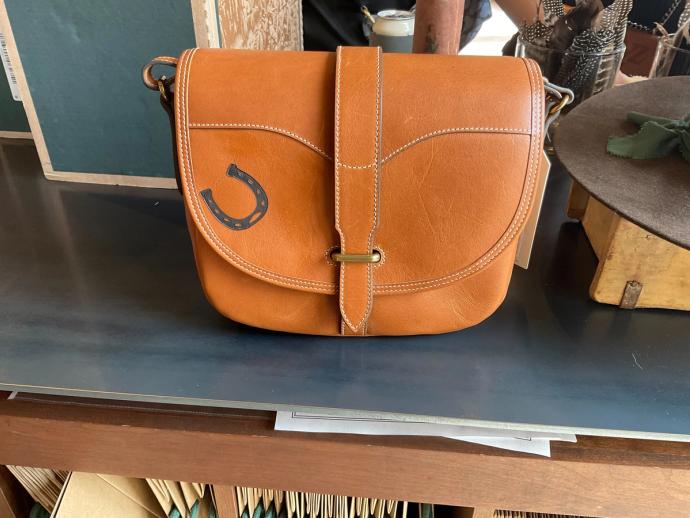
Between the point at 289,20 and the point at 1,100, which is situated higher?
the point at 289,20

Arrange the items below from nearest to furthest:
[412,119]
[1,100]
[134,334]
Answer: [412,119] < [134,334] < [1,100]

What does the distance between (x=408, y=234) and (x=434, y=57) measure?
14 centimetres

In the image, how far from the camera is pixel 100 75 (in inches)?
27.2

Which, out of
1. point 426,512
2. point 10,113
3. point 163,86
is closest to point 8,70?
point 10,113

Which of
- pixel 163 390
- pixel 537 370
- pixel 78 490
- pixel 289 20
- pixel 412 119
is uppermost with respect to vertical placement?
pixel 289 20

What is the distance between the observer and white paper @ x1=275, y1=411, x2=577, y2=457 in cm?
48

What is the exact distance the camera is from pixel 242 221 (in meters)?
0.47

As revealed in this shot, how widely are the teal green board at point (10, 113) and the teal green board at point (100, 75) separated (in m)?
0.14

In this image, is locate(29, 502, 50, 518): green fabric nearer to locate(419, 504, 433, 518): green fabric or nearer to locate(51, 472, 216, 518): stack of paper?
locate(51, 472, 216, 518): stack of paper

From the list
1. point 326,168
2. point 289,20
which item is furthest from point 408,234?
point 289,20

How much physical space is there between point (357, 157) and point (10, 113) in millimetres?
671

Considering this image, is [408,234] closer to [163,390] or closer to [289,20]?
[163,390]

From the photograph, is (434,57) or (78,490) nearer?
(434,57)

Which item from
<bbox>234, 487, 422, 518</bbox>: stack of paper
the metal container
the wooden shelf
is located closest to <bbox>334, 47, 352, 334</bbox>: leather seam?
the wooden shelf
